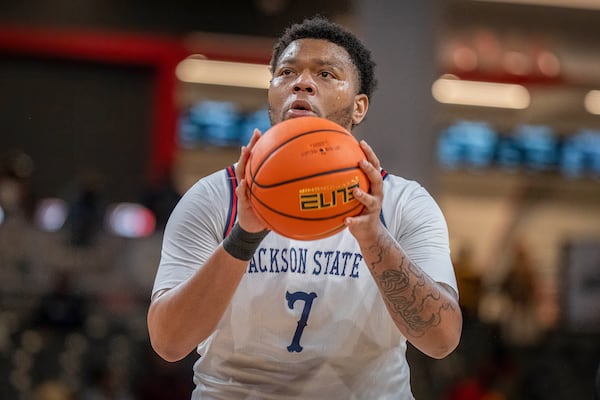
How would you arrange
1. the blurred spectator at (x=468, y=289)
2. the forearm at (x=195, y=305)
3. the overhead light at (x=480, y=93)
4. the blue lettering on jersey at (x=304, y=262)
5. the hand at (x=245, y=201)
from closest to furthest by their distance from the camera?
1. the hand at (x=245, y=201)
2. the forearm at (x=195, y=305)
3. the blue lettering on jersey at (x=304, y=262)
4. the blurred spectator at (x=468, y=289)
5. the overhead light at (x=480, y=93)

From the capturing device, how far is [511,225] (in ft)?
79.4

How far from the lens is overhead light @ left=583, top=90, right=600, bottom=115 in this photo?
892 inches

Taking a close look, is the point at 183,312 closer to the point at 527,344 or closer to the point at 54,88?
the point at 527,344

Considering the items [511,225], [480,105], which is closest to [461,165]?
[480,105]

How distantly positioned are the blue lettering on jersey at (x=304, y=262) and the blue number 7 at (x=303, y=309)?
85mm

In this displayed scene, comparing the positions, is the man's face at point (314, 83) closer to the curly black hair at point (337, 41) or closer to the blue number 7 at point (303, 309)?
the curly black hair at point (337, 41)

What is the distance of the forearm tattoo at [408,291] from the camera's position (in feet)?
11.2

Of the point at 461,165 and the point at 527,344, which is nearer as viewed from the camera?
the point at 527,344

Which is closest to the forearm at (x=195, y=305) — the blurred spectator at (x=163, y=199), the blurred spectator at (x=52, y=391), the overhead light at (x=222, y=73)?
the blurred spectator at (x=52, y=391)

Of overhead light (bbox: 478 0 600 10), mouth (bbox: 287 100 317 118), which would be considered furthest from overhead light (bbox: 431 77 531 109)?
mouth (bbox: 287 100 317 118)

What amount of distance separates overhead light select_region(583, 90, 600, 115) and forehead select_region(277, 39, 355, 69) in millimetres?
19483

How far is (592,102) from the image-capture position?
23.0 m

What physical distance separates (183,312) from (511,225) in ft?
69.9

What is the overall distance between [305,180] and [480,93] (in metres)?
18.9
